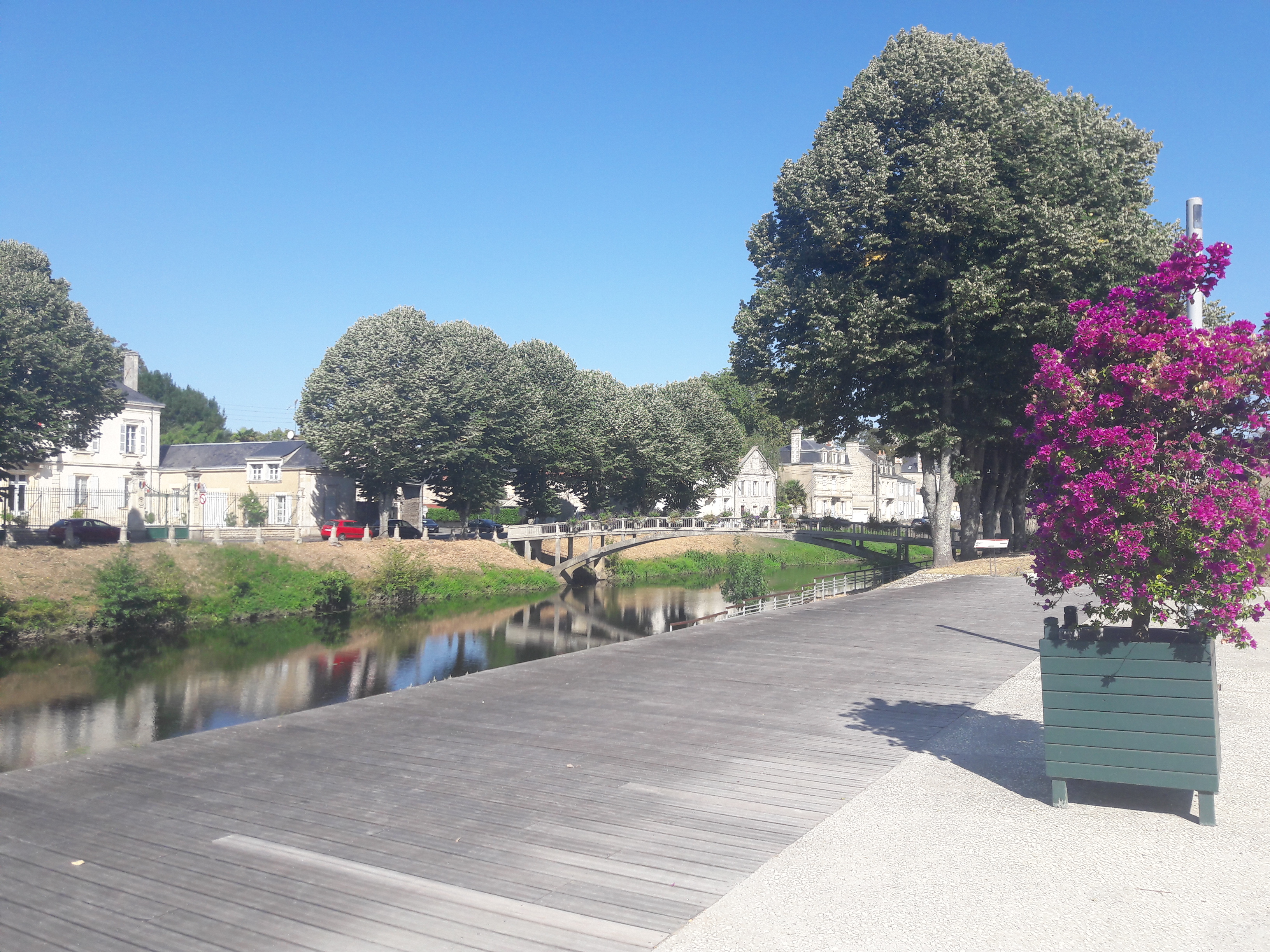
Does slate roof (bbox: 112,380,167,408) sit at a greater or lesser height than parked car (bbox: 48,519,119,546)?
greater

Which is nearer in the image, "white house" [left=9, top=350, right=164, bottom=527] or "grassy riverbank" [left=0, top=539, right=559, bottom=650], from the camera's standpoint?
"grassy riverbank" [left=0, top=539, right=559, bottom=650]

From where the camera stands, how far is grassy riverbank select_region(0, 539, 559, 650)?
28547mm

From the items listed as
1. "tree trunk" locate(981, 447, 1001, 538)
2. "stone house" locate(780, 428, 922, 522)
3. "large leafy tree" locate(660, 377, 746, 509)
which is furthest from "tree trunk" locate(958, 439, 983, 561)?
"stone house" locate(780, 428, 922, 522)

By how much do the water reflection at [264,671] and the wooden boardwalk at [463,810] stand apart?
654cm

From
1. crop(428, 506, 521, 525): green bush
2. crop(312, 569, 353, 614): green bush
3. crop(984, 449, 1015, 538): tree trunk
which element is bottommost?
crop(312, 569, 353, 614): green bush

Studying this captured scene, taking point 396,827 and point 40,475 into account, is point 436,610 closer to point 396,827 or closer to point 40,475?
point 40,475

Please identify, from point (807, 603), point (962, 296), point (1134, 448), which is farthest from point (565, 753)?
point (962, 296)

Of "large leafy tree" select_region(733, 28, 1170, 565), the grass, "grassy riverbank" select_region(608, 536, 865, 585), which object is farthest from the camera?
"grassy riverbank" select_region(608, 536, 865, 585)

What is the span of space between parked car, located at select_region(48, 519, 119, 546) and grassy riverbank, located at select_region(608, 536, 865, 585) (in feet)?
85.8

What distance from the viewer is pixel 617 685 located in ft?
40.6

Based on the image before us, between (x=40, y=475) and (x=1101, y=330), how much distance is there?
165ft

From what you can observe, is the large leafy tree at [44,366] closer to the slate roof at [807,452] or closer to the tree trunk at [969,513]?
the tree trunk at [969,513]

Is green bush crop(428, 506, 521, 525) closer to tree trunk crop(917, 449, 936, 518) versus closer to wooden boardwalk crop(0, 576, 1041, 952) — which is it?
tree trunk crop(917, 449, 936, 518)

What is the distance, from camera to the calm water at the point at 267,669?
64.7ft
